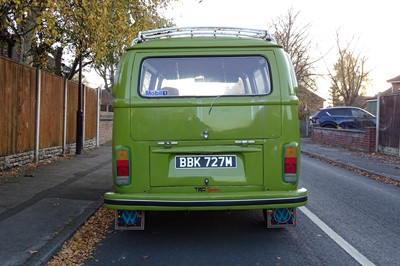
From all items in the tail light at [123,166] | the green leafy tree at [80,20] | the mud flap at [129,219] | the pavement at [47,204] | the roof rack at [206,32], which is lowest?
the pavement at [47,204]

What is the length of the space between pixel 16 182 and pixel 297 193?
6.18m

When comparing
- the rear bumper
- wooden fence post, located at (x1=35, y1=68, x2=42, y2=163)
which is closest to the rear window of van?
the rear bumper

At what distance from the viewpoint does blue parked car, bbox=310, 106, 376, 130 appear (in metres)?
25.0

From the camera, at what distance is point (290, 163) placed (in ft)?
16.9

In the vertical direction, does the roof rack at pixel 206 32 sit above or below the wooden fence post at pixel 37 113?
above

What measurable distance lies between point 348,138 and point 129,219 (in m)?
16.7

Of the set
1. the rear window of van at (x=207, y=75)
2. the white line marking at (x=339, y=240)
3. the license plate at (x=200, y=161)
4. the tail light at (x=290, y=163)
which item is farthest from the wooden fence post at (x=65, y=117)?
the tail light at (x=290, y=163)

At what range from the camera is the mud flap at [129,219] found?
5.40m

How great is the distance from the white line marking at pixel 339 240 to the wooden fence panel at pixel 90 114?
12518 millimetres

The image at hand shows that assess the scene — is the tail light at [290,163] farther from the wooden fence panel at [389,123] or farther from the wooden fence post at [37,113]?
the wooden fence panel at [389,123]

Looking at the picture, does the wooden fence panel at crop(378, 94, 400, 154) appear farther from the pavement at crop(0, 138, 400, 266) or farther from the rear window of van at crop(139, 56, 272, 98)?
the rear window of van at crop(139, 56, 272, 98)

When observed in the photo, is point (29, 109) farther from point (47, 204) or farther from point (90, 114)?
point (90, 114)

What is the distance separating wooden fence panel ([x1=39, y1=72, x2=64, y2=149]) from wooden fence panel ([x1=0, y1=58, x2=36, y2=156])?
693 millimetres

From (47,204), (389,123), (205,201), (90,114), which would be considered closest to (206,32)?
(205,201)
